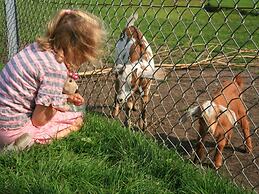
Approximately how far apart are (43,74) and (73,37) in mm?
370

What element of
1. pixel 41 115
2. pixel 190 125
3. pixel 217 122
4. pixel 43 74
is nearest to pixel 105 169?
pixel 41 115

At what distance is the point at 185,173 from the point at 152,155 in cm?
38

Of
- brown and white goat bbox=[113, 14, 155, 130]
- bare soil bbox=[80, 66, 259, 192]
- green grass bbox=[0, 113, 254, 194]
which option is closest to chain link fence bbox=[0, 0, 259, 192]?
bare soil bbox=[80, 66, 259, 192]

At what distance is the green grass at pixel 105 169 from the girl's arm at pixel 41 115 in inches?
8.5

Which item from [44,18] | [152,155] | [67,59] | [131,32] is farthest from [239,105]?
[44,18]

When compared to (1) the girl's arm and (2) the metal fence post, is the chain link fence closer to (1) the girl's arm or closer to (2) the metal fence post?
(2) the metal fence post

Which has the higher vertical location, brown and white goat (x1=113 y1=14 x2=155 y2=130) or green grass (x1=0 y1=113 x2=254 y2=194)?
green grass (x1=0 y1=113 x2=254 y2=194)

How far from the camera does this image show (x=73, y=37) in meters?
3.59

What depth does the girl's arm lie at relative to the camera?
3609 millimetres

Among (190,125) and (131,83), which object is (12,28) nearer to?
(131,83)

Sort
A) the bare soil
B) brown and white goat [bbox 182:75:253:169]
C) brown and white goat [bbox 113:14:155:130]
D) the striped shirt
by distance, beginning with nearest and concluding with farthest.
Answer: the striped shirt → the bare soil → brown and white goat [bbox 182:75:253:169] → brown and white goat [bbox 113:14:155:130]

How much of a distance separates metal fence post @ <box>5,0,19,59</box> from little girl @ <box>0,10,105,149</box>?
3.25m

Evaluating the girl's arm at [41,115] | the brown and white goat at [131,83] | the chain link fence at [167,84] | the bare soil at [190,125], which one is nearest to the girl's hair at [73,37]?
the girl's arm at [41,115]

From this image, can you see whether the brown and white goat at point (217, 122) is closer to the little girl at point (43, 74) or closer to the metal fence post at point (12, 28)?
the little girl at point (43, 74)
